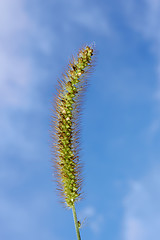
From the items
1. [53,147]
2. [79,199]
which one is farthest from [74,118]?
[79,199]

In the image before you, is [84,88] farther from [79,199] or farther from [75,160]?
[79,199]

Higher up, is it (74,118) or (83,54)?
(83,54)

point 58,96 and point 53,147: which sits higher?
point 58,96

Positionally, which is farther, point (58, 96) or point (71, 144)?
point (58, 96)

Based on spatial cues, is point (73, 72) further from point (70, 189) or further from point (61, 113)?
point (70, 189)

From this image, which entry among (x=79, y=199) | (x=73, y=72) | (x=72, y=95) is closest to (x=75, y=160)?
(x=79, y=199)

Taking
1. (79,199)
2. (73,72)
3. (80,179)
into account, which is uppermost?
(73,72)
